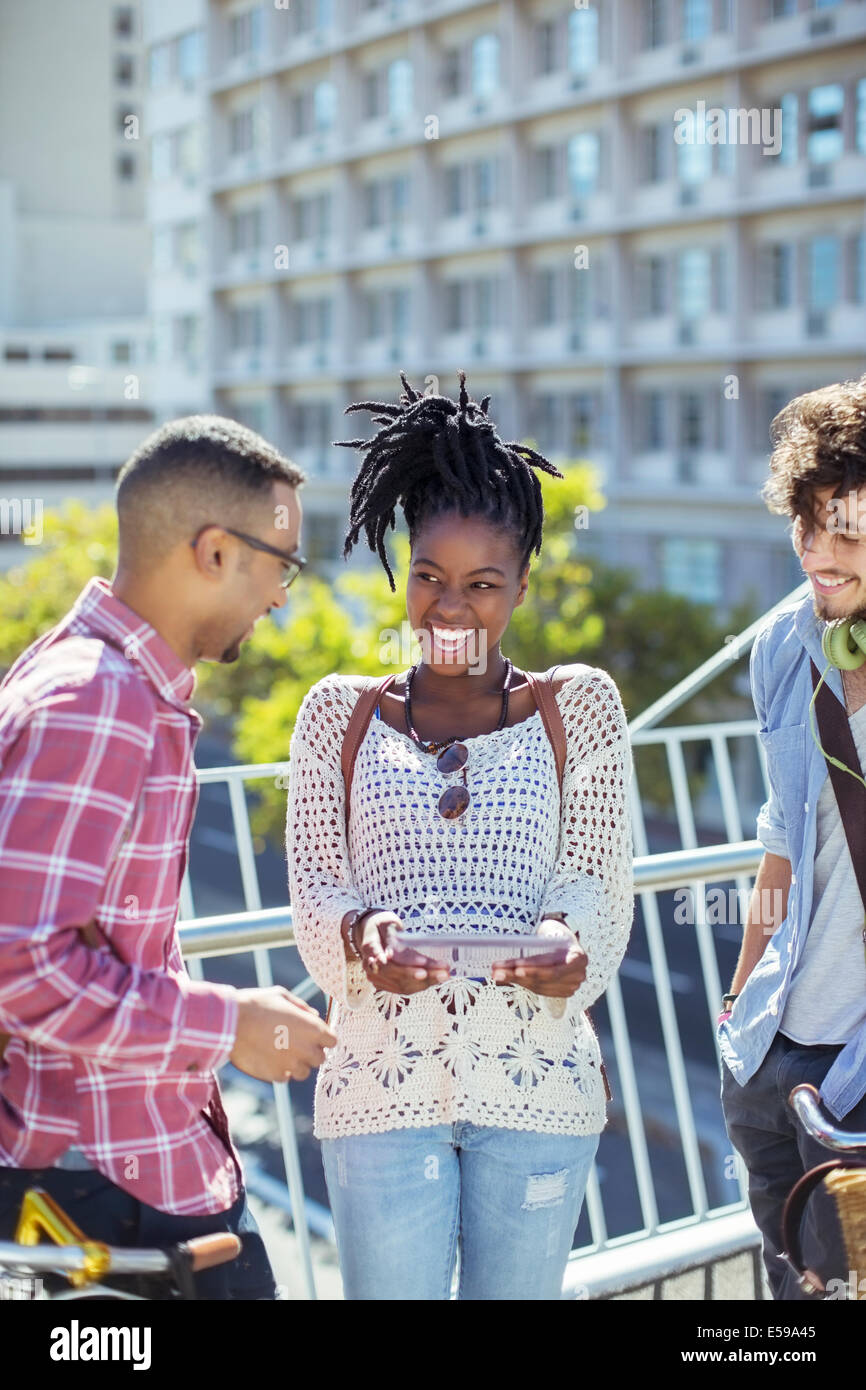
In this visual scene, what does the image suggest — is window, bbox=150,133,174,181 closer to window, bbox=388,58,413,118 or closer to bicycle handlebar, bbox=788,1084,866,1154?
window, bbox=388,58,413,118

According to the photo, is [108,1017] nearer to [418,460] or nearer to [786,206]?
[418,460]

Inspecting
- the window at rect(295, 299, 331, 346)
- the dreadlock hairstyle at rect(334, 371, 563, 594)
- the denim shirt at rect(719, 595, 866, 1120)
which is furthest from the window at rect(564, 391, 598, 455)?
Result: the denim shirt at rect(719, 595, 866, 1120)

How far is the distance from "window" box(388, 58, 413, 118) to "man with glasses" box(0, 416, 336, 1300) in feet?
114

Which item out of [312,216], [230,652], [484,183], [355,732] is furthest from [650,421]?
[230,652]

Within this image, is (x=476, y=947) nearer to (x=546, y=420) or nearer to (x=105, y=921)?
(x=105, y=921)

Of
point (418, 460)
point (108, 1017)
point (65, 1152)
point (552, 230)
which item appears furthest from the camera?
point (552, 230)

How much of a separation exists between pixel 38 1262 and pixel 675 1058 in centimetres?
228

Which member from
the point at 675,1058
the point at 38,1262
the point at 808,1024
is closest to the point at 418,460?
the point at 808,1024

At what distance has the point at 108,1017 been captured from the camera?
1.90m

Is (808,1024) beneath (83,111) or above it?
beneath

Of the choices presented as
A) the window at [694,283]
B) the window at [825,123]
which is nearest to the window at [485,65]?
the window at [694,283]

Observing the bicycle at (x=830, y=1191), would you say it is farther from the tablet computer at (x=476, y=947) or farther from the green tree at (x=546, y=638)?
the green tree at (x=546, y=638)

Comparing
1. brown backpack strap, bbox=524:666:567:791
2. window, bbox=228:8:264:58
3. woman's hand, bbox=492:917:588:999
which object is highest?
window, bbox=228:8:264:58

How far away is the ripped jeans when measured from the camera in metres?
2.43
